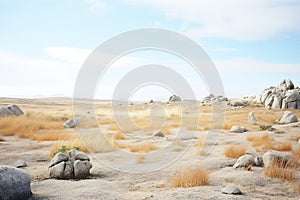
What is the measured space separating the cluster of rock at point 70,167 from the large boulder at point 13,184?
1.86 m

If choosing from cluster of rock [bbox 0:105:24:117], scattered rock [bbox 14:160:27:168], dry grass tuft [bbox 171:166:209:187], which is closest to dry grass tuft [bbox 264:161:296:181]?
dry grass tuft [bbox 171:166:209:187]

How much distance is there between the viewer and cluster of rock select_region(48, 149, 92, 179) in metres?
7.99

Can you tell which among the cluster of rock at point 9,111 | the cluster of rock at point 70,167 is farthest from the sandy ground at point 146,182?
the cluster of rock at point 9,111

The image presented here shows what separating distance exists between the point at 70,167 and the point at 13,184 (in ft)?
8.26

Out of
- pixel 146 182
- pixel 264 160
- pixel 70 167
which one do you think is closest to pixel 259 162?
pixel 264 160

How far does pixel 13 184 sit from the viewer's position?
563 centimetres

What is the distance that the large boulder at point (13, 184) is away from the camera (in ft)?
17.8

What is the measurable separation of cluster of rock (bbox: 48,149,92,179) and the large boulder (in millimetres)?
1864

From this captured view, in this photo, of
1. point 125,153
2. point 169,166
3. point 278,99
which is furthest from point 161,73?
point 278,99

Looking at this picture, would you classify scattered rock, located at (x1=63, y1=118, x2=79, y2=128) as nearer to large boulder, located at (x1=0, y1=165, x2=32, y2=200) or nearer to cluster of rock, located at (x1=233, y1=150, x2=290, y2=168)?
cluster of rock, located at (x1=233, y1=150, x2=290, y2=168)

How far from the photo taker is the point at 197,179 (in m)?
7.30

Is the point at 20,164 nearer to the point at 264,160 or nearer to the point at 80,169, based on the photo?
the point at 80,169

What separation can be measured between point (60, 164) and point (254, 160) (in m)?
6.00

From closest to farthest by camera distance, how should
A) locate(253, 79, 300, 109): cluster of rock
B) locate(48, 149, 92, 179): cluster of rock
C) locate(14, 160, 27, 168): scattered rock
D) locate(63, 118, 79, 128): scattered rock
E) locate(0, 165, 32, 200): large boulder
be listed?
locate(0, 165, 32, 200): large boulder < locate(48, 149, 92, 179): cluster of rock < locate(14, 160, 27, 168): scattered rock < locate(63, 118, 79, 128): scattered rock < locate(253, 79, 300, 109): cluster of rock
